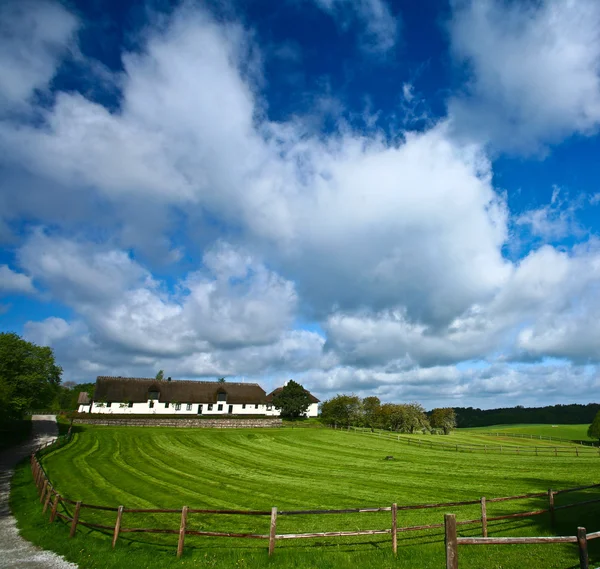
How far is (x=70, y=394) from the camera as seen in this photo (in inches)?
5950

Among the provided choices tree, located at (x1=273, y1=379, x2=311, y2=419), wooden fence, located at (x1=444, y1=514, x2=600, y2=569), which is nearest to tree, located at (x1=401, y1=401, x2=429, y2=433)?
tree, located at (x1=273, y1=379, x2=311, y2=419)

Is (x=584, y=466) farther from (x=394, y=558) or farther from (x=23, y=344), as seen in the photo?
(x=23, y=344)

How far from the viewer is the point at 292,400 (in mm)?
97875

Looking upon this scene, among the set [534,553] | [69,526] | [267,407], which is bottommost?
[69,526]

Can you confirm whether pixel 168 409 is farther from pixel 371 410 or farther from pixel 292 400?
pixel 371 410

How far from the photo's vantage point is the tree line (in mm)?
93938

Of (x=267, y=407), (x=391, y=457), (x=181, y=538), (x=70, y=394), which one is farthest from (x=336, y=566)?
(x=70, y=394)

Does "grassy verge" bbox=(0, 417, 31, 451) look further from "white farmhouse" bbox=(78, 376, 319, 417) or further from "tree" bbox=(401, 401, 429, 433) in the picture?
"tree" bbox=(401, 401, 429, 433)

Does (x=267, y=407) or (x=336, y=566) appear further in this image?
(x=267, y=407)

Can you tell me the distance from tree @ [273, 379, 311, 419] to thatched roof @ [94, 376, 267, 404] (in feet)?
51.5

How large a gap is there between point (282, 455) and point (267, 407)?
226 ft

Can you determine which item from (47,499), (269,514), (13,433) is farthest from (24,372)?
(269,514)

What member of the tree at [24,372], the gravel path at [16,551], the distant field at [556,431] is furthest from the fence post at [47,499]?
the distant field at [556,431]

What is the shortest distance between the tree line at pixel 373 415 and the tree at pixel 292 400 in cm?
526
